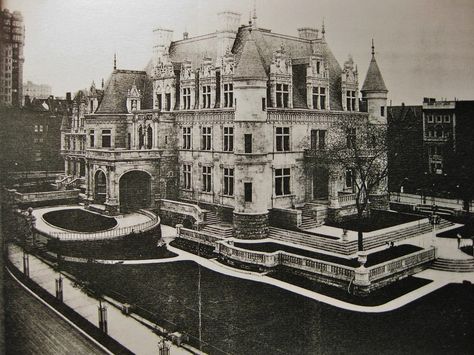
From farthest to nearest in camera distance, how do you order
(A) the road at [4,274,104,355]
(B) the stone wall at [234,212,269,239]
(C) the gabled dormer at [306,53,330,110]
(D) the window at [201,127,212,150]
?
1. (D) the window at [201,127,212,150]
2. (C) the gabled dormer at [306,53,330,110]
3. (B) the stone wall at [234,212,269,239]
4. (A) the road at [4,274,104,355]

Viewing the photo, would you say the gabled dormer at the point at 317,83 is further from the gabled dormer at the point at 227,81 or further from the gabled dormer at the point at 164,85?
the gabled dormer at the point at 164,85

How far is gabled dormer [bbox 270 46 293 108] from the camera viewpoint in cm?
1670

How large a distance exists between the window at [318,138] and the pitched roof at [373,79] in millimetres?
3785

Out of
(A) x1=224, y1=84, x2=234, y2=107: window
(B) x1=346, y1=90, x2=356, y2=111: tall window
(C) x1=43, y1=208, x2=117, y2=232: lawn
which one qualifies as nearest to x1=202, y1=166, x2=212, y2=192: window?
(A) x1=224, y1=84, x2=234, y2=107: window

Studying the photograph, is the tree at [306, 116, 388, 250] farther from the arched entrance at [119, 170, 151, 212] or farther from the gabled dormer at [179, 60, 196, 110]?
the arched entrance at [119, 170, 151, 212]

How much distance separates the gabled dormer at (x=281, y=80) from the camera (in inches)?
658

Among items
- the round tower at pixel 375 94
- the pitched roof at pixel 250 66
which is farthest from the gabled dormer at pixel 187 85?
the round tower at pixel 375 94

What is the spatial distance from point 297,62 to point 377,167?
4.58 metres

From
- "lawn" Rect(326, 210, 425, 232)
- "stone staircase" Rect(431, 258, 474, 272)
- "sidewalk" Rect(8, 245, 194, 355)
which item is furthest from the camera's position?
"lawn" Rect(326, 210, 425, 232)

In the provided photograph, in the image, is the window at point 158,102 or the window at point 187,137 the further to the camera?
the window at point 187,137

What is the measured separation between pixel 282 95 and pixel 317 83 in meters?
1.36

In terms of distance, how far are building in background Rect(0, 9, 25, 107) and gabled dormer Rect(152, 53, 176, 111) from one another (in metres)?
6.43

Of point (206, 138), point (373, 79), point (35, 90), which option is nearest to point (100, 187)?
point (206, 138)

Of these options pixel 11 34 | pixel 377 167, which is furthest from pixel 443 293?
pixel 11 34
